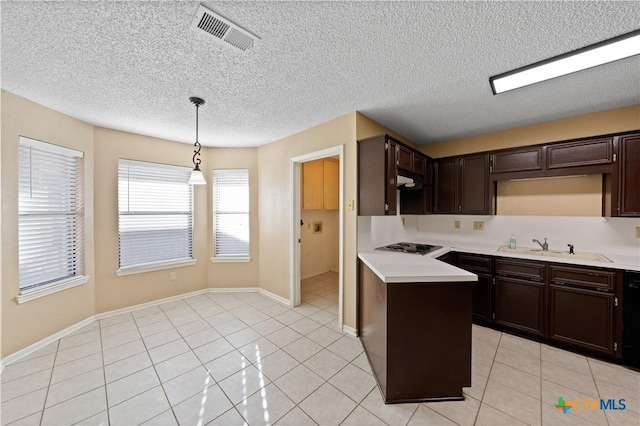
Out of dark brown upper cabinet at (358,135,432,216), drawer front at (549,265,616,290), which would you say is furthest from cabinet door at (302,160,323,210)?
drawer front at (549,265,616,290)

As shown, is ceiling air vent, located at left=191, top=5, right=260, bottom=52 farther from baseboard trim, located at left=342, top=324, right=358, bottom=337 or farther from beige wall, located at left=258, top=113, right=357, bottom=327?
baseboard trim, located at left=342, top=324, right=358, bottom=337

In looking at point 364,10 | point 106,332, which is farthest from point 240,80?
point 106,332

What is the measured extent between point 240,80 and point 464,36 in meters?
1.72

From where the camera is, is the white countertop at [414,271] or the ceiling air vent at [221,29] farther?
the white countertop at [414,271]

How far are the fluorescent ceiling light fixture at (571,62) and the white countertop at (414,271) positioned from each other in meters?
1.67

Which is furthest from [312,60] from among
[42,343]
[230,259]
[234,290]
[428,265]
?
[42,343]

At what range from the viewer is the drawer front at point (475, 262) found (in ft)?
9.34

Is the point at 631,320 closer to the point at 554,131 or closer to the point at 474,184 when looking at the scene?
the point at 474,184

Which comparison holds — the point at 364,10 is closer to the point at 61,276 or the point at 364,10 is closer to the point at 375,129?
the point at 375,129

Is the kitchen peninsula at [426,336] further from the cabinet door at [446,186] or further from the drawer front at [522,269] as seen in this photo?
the cabinet door at [446,186]

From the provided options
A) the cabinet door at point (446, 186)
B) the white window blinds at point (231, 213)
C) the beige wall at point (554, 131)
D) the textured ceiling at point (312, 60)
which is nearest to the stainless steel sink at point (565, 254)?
the cabinet door at point (446, 186)

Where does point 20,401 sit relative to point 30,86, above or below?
below

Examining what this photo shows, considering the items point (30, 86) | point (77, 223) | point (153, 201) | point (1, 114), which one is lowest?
point (77, 223)

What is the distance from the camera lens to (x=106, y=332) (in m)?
2.76
